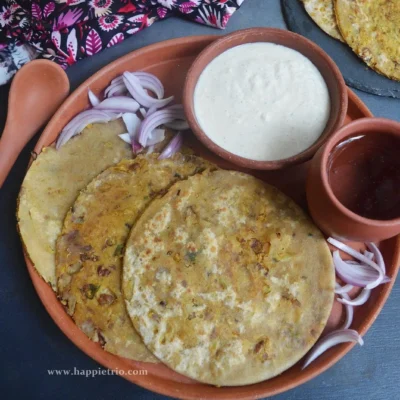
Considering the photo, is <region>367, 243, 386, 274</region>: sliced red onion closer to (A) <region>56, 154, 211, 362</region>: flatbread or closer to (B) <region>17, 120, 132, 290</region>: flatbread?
(A) <region>56, 154, 211, 362</region>: flatbread

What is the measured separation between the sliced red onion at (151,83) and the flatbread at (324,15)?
2.13 ft

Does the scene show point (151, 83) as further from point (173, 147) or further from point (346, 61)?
point (346, 61)

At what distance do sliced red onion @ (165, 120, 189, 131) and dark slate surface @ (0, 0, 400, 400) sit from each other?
639 mm

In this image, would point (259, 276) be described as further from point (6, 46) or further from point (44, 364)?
point (6, 46)

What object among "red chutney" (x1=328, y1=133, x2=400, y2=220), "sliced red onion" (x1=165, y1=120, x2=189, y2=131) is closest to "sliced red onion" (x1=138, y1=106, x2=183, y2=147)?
"sliced red onion" (x1=165, y1=120, x2=189, y2=131)

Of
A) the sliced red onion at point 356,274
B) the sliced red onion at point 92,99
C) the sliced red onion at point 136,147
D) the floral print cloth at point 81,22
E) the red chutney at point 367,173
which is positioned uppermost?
the floral print cloth at point 81,22

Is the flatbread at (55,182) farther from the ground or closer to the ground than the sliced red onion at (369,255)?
farther from the ground

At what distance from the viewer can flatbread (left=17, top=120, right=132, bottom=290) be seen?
1.59 meters

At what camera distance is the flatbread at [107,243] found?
1.54 metres

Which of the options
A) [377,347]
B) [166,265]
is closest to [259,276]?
[166,265]

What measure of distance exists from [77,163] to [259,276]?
707mm

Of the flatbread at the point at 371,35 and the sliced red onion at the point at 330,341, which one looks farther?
the flatbread at the point at 371,35

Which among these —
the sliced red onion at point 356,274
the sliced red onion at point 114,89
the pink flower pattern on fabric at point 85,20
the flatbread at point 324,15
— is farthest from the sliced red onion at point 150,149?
the flatbread at point 324,15

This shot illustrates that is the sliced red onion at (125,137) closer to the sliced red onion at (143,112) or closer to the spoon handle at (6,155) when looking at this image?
the sliced red onion at (143,112)
